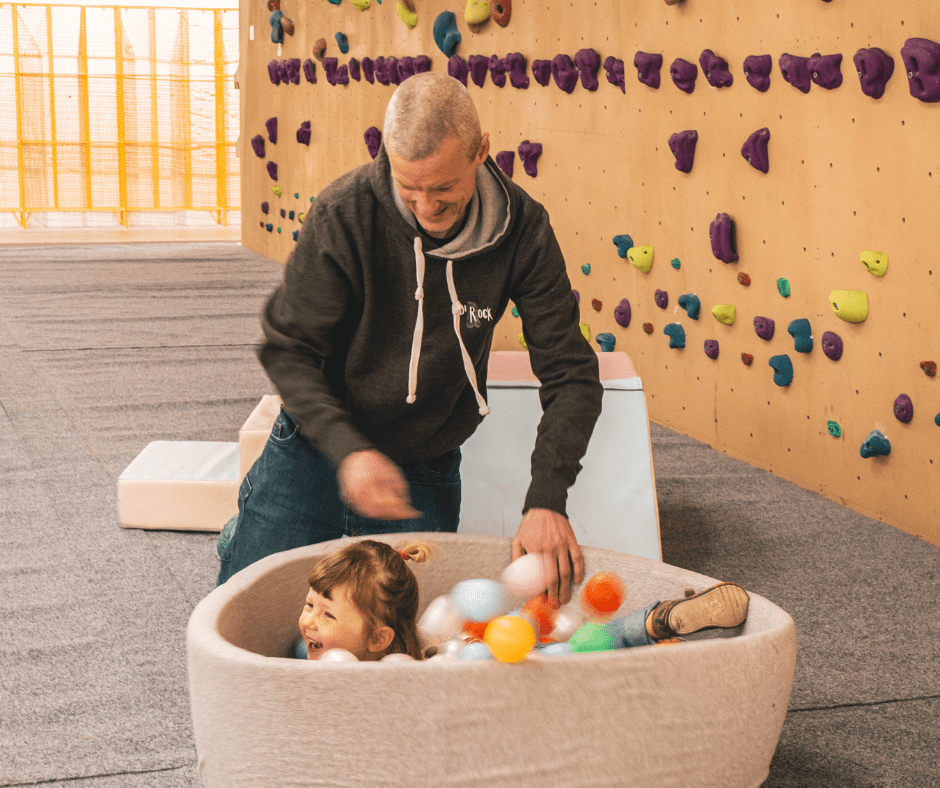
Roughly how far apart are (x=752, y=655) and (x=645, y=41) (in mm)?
2703

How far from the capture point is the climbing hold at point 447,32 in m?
4.55

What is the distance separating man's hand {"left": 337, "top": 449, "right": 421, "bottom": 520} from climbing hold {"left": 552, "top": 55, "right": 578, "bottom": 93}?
112 inches

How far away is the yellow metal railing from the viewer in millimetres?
8914

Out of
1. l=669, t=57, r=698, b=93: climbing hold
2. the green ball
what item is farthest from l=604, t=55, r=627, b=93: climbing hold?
the green ball

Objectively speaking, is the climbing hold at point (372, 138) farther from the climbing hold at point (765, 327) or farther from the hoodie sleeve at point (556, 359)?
the hoodie sleeve at point (556, 359)

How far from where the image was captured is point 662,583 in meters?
1.42

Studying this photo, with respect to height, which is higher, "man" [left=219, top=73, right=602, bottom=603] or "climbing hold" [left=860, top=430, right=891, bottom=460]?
"man" [left=219, top=73, right=602, bottom=603]

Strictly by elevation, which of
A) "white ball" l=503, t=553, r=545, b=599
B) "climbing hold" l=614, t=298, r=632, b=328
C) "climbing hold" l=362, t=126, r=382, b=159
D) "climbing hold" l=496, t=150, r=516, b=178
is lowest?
"white ball" l=503, t=553, r=545, b=599

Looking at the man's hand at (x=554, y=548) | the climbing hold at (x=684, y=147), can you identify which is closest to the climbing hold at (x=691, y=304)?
the climbing hold at (x=684, y=147)

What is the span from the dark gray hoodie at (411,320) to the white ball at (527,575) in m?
0.08

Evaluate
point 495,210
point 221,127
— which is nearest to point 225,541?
point 495,210

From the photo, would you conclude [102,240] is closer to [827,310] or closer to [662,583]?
[827,310]

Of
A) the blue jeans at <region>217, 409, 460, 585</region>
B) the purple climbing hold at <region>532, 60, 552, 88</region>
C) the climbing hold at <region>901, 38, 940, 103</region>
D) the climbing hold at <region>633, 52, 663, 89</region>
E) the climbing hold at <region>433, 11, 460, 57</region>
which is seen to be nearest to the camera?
the blue jeans at <region>217, 409, 460, 585</region>

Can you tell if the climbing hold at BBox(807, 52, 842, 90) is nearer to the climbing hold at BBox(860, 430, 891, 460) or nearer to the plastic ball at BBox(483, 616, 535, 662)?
the climbing hold at BBox(860, 430, 891, 460)
